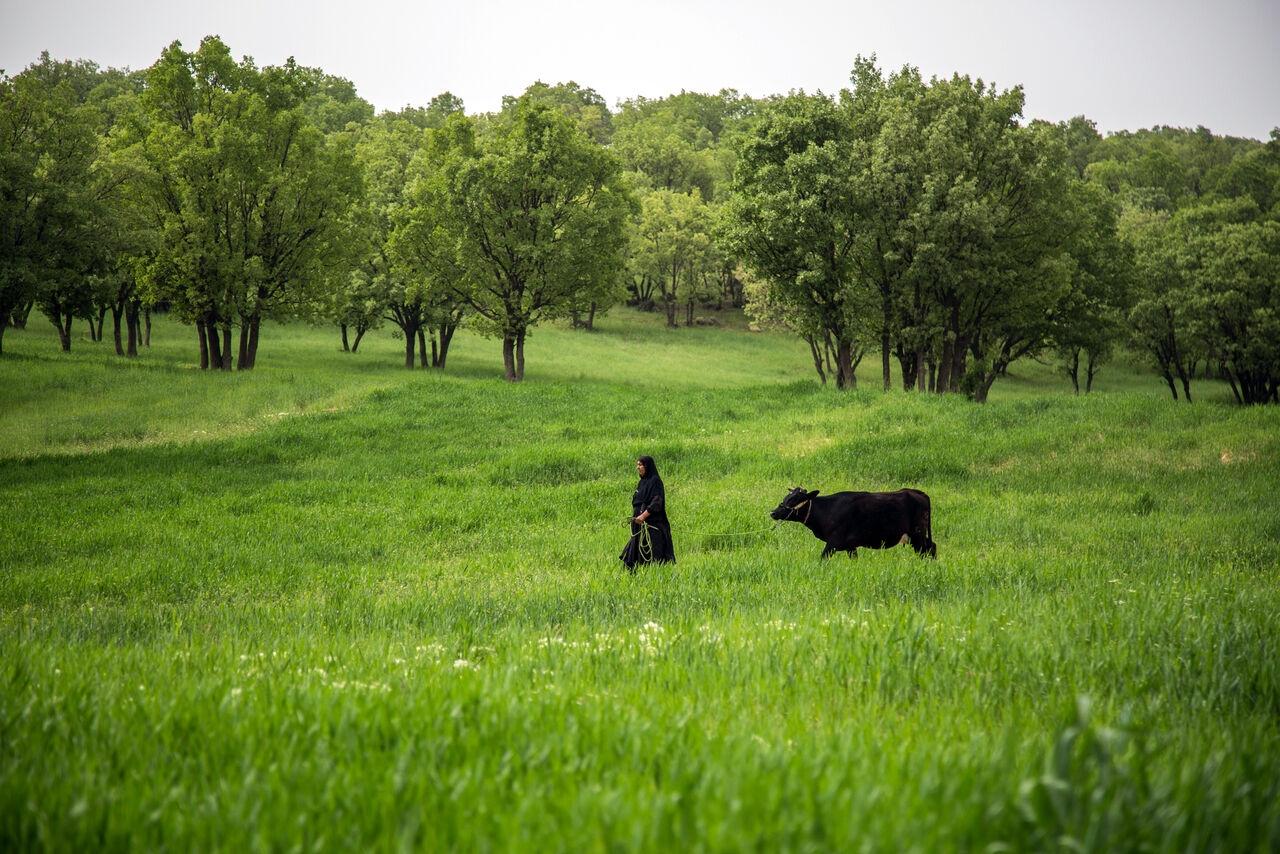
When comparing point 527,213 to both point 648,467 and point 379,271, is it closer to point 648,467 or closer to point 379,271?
point 379,271

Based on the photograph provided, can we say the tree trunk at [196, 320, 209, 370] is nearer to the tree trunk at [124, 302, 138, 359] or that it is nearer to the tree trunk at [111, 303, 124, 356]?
the tree trunk at [124, 302, 138, 359]

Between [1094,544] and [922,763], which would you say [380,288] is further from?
[922,763]

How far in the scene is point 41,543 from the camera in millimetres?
15969

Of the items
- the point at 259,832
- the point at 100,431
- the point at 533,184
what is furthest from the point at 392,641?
the point at 533,184

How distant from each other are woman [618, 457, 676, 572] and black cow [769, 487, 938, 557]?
1.95 metres

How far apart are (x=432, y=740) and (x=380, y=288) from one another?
5475cm

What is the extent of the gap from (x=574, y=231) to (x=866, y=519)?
35976 millimetres

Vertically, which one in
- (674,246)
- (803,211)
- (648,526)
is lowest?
(648,526)

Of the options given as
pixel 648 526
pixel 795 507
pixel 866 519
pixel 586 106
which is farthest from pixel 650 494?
pixel 586 106

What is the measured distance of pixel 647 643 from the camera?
20.9ft

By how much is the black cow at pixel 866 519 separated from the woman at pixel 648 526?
6.40ft

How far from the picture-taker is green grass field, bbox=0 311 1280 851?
2.78m

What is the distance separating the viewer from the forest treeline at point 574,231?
35156mm

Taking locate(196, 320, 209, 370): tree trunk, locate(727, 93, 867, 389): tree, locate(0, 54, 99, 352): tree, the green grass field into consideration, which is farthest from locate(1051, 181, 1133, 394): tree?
locate(0, 54, 99, 352): tree
